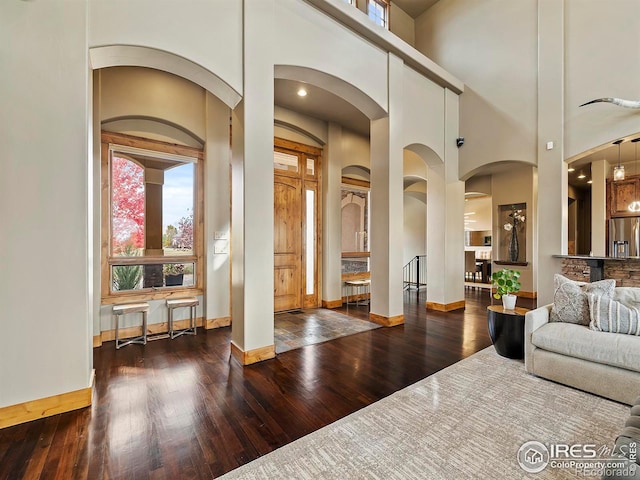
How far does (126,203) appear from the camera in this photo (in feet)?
14.0

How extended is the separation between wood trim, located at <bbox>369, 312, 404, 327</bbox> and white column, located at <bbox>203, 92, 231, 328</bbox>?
7.80 ft

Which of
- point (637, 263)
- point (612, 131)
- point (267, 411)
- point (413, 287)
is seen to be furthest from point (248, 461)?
point (413, 287)

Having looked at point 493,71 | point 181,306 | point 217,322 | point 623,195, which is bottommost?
point 217,322

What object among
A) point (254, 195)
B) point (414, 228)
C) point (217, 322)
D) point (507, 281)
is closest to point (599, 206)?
point (414, 228)

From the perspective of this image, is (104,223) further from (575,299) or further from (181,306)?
(575,299)

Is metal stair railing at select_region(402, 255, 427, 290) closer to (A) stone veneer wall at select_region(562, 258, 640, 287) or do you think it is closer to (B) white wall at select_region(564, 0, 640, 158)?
(A) stone veneer wall at select_region(562, 258, 640, 287)

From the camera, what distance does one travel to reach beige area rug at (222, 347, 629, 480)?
5.82 ft

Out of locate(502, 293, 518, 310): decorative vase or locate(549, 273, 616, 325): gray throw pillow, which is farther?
locate(502, 293, 518, 310): decorative vase

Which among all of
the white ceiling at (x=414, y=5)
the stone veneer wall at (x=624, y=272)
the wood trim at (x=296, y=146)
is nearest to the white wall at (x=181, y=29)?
the wood trim at (x=296, y=146)

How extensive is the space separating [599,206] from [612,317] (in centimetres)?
640

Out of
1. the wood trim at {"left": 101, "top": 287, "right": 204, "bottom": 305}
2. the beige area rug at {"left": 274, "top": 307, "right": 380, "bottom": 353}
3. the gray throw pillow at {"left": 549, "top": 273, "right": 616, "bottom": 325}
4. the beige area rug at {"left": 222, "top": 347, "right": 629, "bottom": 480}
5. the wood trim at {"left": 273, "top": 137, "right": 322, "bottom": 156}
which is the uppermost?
the wood trim at {"left": 273, "top": 137, "right": 322, "bottom": 156}

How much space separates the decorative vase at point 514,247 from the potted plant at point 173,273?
784cm

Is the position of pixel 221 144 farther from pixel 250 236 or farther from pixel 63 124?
pixel 63 124

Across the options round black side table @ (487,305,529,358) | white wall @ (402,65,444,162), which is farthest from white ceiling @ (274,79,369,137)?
round black side table @ (487,305,529,358)
